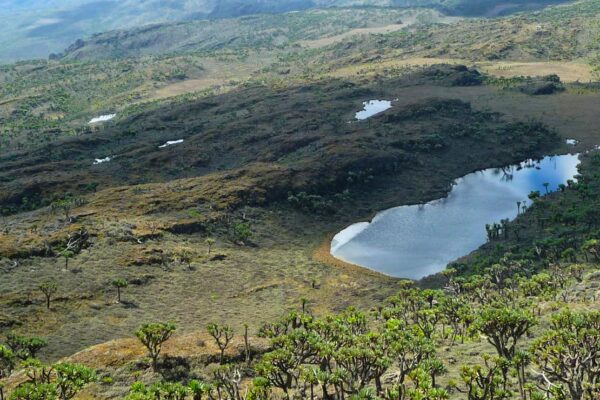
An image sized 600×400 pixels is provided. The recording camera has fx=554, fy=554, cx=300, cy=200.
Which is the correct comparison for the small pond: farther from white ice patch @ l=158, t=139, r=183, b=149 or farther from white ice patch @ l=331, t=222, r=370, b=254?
white ice patch @ l=158, t=139, r=183, b=149

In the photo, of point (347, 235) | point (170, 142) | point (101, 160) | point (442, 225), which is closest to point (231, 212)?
point (347, 235)

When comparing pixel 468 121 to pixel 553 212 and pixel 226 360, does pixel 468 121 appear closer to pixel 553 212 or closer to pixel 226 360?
pixel 553 212

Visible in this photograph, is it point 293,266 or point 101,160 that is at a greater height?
point 101,160

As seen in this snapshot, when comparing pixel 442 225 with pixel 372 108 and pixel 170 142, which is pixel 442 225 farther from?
pixel 372 108

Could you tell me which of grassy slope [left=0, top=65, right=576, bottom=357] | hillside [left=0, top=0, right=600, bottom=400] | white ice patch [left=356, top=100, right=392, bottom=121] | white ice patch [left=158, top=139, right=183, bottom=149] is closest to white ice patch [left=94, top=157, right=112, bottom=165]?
hillside [left=0, top=0, right=600, bottom=400]

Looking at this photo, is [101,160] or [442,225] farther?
[101,160]

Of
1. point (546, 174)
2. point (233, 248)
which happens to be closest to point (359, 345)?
point (233, 248)

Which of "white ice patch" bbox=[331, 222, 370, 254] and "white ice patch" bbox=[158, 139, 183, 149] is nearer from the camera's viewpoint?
"white ice patch" bbox=[331, 222, 370, 254]
